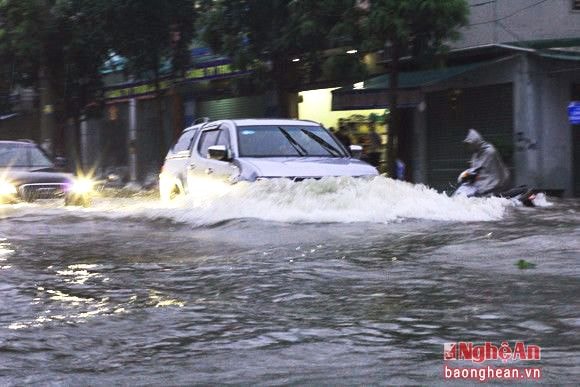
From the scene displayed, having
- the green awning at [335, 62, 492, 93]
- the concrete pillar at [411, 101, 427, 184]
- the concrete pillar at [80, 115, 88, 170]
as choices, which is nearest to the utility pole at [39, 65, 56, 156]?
the green awning at [335, 62, 492, 93]

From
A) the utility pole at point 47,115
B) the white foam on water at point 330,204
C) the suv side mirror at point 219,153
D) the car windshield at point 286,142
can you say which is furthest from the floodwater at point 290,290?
the utility pole at point 47,115

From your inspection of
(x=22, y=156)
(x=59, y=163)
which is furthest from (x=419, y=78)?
(x=22, y=156)

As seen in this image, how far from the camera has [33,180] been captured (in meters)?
15.4

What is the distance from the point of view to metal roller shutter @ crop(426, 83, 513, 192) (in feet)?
66.7

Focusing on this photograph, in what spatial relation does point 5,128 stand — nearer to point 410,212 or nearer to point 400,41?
point 400,41

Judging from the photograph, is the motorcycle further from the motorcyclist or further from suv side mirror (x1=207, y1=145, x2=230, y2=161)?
suv side mirror (x1=207, y1=145, x2=230, y2=161)

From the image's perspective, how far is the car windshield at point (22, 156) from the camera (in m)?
16.5

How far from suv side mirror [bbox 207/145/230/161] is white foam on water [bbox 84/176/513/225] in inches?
14.8

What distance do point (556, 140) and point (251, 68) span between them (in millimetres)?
7402

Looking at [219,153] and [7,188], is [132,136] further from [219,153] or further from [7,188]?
[219,153]

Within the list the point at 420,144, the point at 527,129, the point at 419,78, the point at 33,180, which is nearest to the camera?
the point at 33,180

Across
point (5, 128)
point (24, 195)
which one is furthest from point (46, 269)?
point (5, 128)

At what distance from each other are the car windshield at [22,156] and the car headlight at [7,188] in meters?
1.24

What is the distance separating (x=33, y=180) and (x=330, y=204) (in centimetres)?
589
